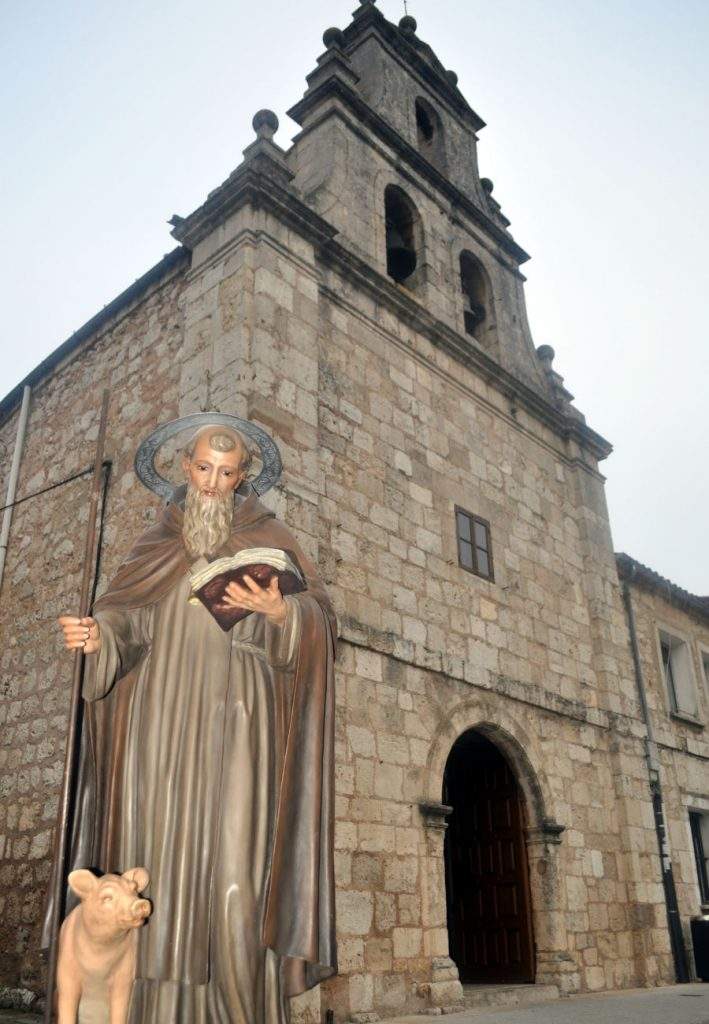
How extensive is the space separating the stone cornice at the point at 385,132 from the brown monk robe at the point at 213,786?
26.4 ft

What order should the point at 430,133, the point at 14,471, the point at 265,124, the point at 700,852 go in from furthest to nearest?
the point at 430,133, the point at 700,852, the point at 14,471, the point at 265,124

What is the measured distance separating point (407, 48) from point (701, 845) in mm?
11443

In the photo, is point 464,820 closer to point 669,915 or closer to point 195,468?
point 669,915

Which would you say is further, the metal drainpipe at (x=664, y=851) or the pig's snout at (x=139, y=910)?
the metal drainpipe at (x=664, y=851)

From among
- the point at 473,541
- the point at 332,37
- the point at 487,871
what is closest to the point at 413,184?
the point at 332,37

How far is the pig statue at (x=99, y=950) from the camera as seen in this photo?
2.61 m

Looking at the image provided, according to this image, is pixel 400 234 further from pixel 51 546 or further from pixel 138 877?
pixel 138 877

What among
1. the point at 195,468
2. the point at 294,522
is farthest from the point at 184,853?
the point at 294,522

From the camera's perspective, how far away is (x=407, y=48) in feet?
39.2

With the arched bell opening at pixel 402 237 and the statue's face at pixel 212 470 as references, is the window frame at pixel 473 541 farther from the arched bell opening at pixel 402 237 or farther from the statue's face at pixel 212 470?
the statue's face at pixel 212 470

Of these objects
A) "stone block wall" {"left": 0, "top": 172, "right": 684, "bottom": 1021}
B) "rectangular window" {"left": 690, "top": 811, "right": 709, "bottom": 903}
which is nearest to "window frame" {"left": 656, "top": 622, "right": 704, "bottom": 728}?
"rectangular window" {"left": 690, "top": 811, "right": 709, "bottom": 903}

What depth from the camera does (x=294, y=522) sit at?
6.65m

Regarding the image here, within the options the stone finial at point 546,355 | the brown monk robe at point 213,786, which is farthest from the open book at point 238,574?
the stone finial at point 546,355

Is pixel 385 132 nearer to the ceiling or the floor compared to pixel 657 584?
nearer to the ceiling
